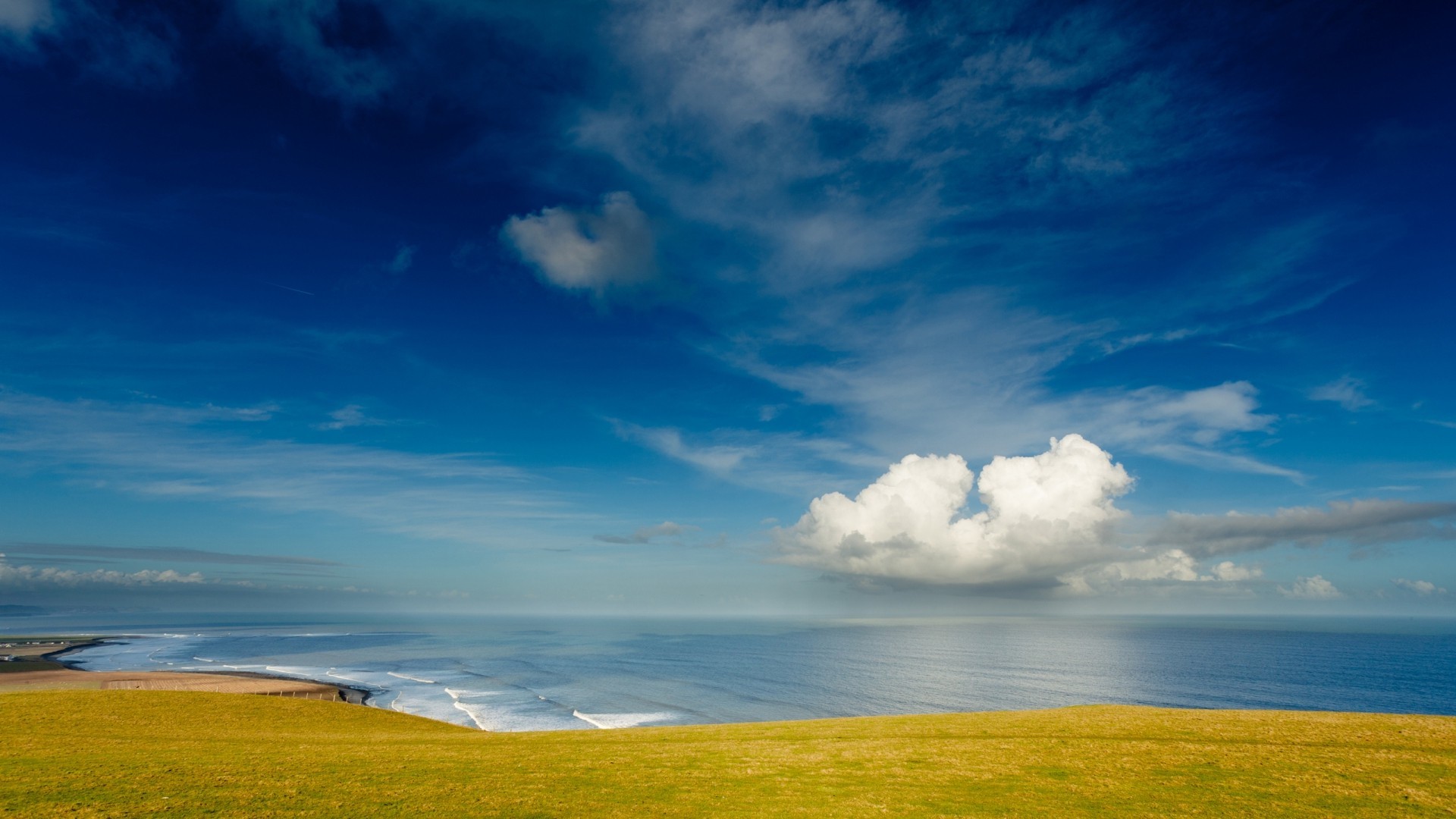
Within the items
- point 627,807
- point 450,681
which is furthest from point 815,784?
point 450,681

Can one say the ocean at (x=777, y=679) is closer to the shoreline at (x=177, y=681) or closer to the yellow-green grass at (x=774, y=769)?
the shoreline at (x=177, y=681)

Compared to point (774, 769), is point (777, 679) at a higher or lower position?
lower

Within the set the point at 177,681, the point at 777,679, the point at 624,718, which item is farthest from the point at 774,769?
the point at 777,679

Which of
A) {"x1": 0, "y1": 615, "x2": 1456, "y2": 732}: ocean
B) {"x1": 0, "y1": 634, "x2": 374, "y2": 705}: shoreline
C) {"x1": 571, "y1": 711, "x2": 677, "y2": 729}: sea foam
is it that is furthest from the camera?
{"x1": 0, "y1": 615, "x2": 1456, "y2": 732}: ocean

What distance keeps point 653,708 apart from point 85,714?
60941 mm

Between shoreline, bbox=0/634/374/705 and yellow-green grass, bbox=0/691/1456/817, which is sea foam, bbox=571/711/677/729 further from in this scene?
yellow-green grass, bbox=0/691/1456/817

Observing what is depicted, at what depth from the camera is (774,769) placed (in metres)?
21.7

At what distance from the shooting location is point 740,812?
664 inches

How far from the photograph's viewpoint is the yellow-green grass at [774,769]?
1691cm

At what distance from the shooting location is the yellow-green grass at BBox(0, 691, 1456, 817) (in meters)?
16.9

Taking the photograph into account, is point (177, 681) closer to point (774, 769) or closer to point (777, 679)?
point (777, 679)

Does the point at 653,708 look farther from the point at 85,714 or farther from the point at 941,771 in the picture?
the point at 941,771

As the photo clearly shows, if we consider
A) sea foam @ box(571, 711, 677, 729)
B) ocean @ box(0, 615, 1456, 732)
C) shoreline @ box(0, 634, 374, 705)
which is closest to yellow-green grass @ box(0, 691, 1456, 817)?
ocean @ box(0, 615, 1456, 732)

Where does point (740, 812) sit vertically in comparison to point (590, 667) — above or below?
above
